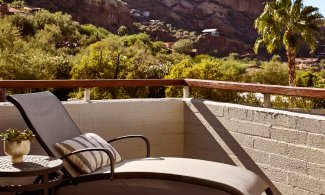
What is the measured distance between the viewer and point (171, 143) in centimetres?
480

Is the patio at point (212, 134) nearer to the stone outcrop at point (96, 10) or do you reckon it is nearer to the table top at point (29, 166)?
the table top at point (29, 166)

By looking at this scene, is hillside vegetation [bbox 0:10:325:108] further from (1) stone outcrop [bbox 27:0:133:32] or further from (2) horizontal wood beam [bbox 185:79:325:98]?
(2) horizontal wood beam [bbox 185:79:325:98]

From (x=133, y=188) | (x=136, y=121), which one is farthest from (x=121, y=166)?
(x=136, y=121)

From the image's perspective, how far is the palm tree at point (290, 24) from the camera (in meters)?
26.7

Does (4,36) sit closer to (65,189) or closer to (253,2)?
(65,189)

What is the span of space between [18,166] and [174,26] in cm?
8543

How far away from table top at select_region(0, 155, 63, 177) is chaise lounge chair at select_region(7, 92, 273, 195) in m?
0.20

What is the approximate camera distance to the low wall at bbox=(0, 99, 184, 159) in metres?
4.27

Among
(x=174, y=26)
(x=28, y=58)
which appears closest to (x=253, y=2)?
(x=174, y=26)

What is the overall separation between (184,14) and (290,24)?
6847 cm

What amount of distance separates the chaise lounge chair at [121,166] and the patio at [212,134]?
134mm

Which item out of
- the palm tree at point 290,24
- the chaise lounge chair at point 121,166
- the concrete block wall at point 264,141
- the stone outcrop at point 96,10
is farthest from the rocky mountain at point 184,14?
the chaise lounge chair at point 121,166

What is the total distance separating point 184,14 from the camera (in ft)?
308

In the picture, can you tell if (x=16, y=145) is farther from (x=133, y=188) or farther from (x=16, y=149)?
(x=133, y=188)
